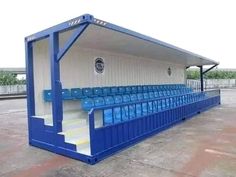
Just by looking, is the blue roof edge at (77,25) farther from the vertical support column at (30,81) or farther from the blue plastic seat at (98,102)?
the blue plastic seat at (98,102)

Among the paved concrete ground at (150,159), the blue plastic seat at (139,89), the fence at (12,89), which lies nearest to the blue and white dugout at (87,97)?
the blue plastic seat at (139,89)

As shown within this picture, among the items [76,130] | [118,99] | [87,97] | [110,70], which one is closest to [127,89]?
[110,70]

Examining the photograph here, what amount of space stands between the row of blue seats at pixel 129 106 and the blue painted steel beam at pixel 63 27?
1.81 m

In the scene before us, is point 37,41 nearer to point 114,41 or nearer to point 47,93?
point 47,93

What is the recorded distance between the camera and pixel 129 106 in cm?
591

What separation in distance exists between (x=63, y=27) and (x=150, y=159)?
315 cm

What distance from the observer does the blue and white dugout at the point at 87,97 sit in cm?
495

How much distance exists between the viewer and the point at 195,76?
37062 millimetres

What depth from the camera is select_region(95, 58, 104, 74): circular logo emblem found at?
26.9ft

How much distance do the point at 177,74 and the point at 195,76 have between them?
23.6 m

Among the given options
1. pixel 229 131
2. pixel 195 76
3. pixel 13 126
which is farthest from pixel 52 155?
pixel 195 76

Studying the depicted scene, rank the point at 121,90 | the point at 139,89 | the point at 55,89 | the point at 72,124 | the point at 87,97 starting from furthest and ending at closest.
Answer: the point at 139,89
the point at 121,90
the point at 87,97
the point at 72,124
the point at 55,89

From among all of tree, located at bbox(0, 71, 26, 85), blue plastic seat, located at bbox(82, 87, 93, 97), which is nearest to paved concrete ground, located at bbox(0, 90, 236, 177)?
blue plastic seat, located at bbox(82, 87, 93, 97)

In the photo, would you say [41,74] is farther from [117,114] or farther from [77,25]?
[117,114]
